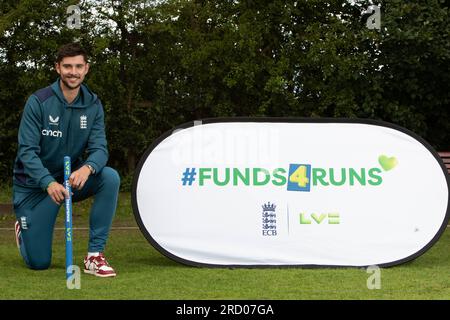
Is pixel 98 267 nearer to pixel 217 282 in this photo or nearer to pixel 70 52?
pixel 217 282

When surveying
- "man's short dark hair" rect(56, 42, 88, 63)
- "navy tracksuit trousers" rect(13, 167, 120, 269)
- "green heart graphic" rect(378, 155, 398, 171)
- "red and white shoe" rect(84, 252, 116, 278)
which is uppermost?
"man's short dark hair" rect(56, 42, 88, 63)

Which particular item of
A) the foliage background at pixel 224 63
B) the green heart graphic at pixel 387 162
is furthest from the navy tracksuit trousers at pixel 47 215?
the foliage background at pixel 224 63

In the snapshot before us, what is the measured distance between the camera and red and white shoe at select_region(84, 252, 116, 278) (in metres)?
4.49

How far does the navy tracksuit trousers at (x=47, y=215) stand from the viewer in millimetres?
4723

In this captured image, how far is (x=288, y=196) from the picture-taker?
4.81 meters

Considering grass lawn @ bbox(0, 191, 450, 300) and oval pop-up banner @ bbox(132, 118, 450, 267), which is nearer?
grass lawn @ bbox(0, 191, 450, 300)

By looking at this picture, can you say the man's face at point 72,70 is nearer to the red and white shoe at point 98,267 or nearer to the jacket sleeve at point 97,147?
the jacket sleeve at point 97,147

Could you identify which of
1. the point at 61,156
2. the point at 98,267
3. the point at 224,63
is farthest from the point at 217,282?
the point at 224,63

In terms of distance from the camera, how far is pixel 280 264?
473 centimetres

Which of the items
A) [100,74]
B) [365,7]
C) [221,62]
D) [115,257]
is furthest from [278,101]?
[115,257]

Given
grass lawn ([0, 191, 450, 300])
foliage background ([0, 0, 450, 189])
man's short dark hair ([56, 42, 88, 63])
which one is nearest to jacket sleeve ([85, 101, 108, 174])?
man's short dark hair ([56, 42, 88, 63])

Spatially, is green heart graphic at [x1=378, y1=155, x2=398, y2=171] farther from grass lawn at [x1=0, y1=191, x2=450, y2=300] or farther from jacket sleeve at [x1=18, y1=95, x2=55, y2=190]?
jacket sleeve at [x1=18, y1=95, x2=55, y2=190]

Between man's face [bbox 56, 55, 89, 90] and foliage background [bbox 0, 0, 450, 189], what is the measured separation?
16.4 ft

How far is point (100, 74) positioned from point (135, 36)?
28.8 inches
